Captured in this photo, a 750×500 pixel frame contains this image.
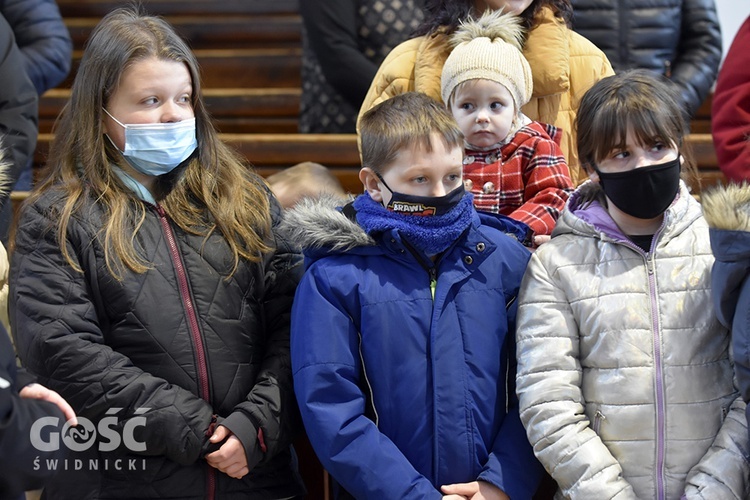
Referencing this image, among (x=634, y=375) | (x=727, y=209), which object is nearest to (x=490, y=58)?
(x=727, y=209)

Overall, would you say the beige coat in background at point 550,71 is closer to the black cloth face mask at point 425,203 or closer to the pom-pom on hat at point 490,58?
the pom-pom on hat at point 490,58

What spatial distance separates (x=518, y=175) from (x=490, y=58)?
0.96 ft

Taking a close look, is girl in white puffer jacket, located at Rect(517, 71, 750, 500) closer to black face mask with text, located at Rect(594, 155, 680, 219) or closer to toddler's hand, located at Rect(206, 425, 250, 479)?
black face mask with text, located at Rect(594, 155, 680, 219)

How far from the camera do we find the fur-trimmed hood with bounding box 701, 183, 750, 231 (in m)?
1.97

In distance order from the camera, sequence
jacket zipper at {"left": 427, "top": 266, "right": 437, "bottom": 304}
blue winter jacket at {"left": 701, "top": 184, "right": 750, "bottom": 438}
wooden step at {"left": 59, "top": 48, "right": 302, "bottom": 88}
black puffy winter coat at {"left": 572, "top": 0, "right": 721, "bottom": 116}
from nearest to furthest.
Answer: blue winter jacket at {"left": 701, "top": 184, "right": 750, "bottom": 438} → jacket zipper at {"left": 427, "top": 266, "right": 437, "bottom": 304} → black puffy winter coat at {"left": 572, "top": 0, "right": 721, "bottom": 116} → wooden step at {"left": 59, "top": 48, "right": 302, "bottom": 88}

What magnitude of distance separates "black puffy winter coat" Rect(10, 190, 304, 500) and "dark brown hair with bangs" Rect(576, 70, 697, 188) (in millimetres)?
803

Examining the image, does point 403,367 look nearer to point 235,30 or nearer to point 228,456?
point 228,456

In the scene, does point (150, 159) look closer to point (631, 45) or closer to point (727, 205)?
point (727, 205)

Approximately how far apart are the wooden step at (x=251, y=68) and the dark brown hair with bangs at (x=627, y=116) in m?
3.25

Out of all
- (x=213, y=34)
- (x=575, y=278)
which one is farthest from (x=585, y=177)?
(x=213, y=34)

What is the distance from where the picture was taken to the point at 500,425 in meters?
2.15

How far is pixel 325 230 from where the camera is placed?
2.17 meters

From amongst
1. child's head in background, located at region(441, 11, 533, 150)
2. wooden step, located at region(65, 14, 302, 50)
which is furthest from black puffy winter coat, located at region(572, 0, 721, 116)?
wooden step, located at region(65, 14, 302, 50)

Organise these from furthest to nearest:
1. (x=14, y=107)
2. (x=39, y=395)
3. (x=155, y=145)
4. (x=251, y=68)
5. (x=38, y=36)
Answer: (x=251, y=68) < (x=38, y=36) < (x=14, y=107) < (x=155, y=145) < (x=39, y=395)
